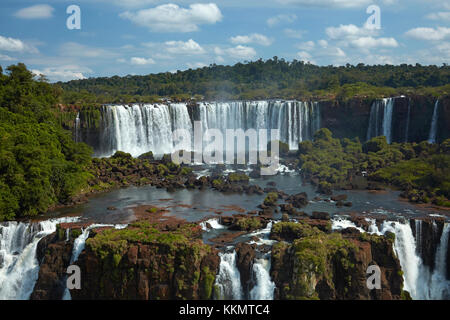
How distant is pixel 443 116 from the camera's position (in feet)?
128

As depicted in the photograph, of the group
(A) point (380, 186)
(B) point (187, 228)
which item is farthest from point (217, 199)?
(A) point (380, 186)

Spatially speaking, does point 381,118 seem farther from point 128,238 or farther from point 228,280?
point 128,238

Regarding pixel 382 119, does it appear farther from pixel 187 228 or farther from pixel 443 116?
pixel 187 228

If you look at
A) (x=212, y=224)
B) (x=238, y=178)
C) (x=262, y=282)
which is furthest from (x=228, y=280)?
(x=238, y=178)

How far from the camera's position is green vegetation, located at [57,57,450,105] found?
5131 cm

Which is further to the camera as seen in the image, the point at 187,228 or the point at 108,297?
the point at 187,228

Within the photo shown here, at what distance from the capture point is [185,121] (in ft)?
142

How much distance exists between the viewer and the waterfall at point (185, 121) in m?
39.5

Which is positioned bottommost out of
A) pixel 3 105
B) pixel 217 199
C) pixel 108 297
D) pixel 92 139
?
pixel 108 297

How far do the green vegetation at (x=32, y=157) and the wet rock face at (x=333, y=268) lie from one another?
12891 millimetres

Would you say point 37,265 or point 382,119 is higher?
point 382,119

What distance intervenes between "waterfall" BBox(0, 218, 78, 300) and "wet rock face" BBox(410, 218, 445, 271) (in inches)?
645
